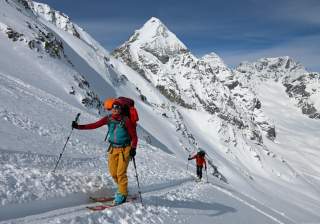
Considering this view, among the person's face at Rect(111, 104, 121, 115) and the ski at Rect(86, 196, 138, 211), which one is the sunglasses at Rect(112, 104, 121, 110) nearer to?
the person's face at Rect(111, 104, 121, 115)

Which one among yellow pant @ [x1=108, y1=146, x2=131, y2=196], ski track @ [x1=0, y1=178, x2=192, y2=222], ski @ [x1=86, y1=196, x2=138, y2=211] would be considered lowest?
ski track @ [x1=0, y1=178, x2=192, y2=222]

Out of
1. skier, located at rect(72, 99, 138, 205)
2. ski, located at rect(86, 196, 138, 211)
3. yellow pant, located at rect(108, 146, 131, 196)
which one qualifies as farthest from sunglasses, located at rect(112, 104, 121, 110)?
ski, located at rect(86, 196, 138, 211)

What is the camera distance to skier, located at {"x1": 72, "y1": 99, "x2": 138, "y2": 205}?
1141 cm

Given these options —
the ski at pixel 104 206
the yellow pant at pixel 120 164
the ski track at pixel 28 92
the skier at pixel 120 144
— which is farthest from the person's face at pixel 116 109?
the ski track at pixel 28 92

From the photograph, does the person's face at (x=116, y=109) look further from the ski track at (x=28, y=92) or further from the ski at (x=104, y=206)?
the ski track at (x=28, y=92)

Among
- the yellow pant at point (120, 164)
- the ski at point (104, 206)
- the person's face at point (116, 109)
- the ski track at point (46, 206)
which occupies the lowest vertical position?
the ski track at point (46, 206)

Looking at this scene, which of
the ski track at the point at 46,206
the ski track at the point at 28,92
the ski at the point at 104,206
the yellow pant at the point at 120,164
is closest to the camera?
the ski track at the point at 46,206

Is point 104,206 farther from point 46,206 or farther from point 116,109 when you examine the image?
point 116,109

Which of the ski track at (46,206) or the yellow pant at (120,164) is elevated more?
the yellow pant at (120,164)

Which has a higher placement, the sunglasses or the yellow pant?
the sunglasses

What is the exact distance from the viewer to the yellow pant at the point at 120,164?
11398 millimetres

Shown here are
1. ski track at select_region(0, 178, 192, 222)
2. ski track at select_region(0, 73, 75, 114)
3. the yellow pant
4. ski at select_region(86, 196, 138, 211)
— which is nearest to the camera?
ski track at select_region(0, 178, 192, 222)

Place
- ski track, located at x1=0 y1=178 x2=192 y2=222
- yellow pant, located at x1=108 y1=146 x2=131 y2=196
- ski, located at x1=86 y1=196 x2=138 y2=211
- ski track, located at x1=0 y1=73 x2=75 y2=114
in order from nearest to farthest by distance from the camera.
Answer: ski track, located at x1=0 y1=178 x2=192 y2=222 → ski, located at x1=86 y1=196 x2=138 y2=211 → yellow pant, located at x1=108 y1=146 x2=131 y2=196 → ski track, located at x1=0 y1=73 x2=75 y2=114

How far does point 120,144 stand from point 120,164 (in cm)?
51
